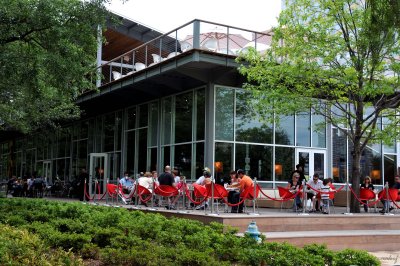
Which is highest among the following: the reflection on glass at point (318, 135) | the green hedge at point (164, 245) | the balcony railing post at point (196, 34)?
the balcony railing post at point (196, 34)

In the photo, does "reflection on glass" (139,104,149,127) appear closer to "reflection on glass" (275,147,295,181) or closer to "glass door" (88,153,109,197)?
"glass door" (88,153,109,197)

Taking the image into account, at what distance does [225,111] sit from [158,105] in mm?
4519

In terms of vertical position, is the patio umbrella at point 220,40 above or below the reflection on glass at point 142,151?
above

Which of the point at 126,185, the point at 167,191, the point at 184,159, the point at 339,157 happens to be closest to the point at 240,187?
the point at 167,191

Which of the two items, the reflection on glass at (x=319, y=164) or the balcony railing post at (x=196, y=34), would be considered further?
the reflection on glass at (x=319, y=164)

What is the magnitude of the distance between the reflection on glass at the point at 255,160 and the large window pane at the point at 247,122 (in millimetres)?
349

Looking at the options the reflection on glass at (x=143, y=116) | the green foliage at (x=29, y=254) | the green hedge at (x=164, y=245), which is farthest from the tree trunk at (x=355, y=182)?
the reflection on glass at (x=143, y=116)

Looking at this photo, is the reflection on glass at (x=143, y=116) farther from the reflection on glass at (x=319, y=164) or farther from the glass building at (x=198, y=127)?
the reflection on glass at (x=319, y=164)

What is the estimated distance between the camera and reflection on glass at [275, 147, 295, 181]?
2205 centimetres

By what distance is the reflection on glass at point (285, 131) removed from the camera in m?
22.2

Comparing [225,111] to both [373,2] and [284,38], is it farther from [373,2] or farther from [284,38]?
[373,2]

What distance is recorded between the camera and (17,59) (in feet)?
47.2

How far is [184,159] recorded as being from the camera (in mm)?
21812

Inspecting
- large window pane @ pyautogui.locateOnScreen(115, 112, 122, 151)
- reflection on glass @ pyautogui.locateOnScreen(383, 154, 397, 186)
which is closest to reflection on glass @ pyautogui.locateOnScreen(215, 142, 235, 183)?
large window pane @ pyautogui.locateOnScreen(115, 112, 122, 151)
